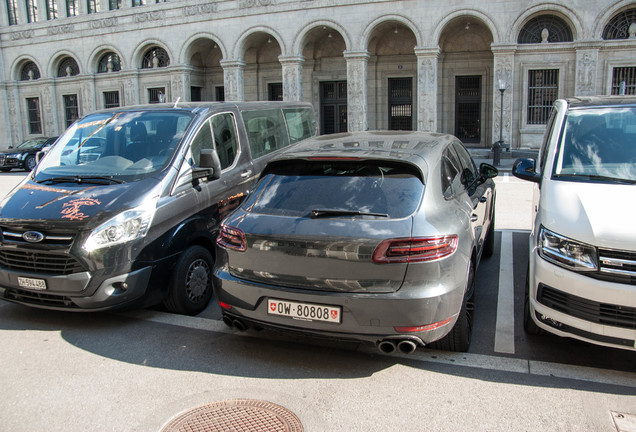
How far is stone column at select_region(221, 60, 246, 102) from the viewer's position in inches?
1149

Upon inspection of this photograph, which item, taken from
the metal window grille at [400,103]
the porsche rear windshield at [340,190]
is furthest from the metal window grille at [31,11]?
the porsche rear windshield at [340,190]

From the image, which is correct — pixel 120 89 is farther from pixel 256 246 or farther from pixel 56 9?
pixel 256 246

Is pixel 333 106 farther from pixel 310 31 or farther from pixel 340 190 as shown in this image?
pixel 340 190

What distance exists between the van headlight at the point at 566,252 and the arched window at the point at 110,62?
35.0 metres

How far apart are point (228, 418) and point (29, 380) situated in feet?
5.50

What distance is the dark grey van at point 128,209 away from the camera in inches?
180

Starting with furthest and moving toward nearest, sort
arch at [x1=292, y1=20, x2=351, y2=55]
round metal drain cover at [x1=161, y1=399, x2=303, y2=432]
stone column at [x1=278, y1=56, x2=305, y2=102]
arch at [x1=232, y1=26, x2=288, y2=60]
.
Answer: arch at [x1=232, y1=26, x2=288, y2=60] < stone column at [x1=278, y1=56, x2=305, y2=102] < arch at [x1=292, y1=20, x2=351, y2=55] < round metal drain cover at [x1=161, y1=399, x2=303, y2=432]

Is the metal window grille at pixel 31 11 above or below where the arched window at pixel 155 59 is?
above

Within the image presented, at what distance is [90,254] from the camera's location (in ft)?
14.8

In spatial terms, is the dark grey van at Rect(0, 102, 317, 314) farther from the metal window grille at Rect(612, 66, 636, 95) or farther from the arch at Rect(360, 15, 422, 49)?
the metal window grille at Rect(612, 66, 636, 95)

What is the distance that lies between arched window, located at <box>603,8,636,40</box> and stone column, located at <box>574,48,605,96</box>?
1.36m

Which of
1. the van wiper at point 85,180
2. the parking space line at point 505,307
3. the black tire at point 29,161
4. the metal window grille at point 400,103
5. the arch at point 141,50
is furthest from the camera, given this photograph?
the arch at point 141,50

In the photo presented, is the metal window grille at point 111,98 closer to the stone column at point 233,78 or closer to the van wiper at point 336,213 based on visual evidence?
the stone column at point 233,78

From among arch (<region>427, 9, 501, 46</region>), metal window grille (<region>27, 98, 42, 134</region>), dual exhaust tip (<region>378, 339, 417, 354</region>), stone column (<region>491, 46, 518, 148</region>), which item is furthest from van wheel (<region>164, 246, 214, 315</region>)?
metal window grille (<region>27, 98, 42, 134</region>)
